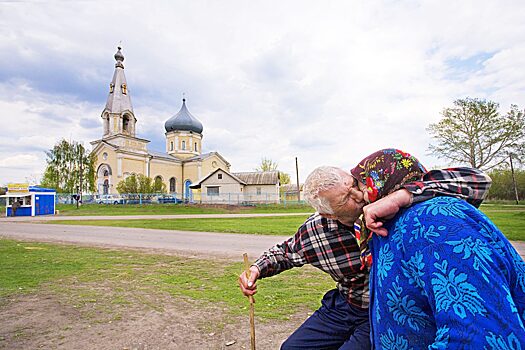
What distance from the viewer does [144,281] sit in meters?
6.84

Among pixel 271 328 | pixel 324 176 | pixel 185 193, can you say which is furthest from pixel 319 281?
pixel 185 193

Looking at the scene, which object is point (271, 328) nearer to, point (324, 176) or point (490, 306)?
point (324, 176)

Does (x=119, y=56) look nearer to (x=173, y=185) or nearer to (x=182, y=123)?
(x=182, y=123)

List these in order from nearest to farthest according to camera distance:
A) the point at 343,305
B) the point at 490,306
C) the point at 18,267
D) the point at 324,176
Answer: the point at 490,306, the point at 324,176, the point at 343,305, the point at 18,267

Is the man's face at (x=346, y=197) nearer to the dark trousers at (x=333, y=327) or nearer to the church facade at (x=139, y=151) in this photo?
the dark trousers at (x=333, y=327)

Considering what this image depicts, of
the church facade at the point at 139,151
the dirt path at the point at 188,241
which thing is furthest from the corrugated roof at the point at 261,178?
the dirt path at the point at 188,241

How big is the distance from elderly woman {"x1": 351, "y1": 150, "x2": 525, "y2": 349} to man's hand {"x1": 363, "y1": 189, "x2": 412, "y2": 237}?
0.9 inches

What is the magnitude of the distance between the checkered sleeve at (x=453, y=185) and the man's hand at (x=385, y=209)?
3cm

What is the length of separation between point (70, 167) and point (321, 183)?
47.4 meters

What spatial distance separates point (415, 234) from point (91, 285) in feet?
21.6

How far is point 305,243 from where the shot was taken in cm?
262

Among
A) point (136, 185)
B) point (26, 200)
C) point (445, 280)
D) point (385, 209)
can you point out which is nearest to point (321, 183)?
point (385, 209)

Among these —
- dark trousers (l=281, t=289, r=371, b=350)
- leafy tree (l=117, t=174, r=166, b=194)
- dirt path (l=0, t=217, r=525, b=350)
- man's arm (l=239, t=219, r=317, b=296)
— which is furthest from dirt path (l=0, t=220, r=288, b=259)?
leafy tree (l=117, t=174, r=166, b=194)

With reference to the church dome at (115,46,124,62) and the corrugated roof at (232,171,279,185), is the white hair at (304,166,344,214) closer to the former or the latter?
the corrugated roof at (232,171,279,185)
